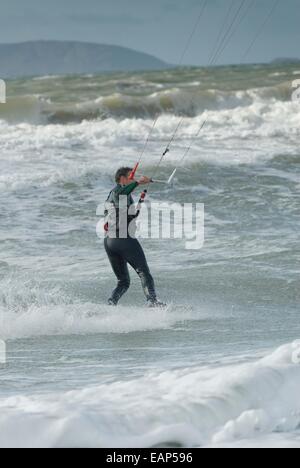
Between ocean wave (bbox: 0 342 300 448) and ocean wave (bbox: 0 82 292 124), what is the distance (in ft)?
76.1

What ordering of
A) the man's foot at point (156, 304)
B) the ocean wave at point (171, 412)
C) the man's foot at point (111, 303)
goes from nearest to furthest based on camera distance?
the ocean wave at point (171, 412), the man's foot at point (156, 304), the man's foot at point (111, 303)

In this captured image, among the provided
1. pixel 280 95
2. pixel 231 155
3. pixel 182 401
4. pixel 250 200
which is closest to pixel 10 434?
pixel 182 401

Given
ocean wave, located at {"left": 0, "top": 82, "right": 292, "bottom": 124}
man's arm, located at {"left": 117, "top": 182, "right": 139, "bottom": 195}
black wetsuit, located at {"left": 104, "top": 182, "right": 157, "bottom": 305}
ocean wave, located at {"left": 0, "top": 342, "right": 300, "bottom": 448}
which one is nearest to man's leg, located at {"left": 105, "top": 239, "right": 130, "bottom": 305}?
→ black wetsuit, located at {"left": 104, "top": 182, "right": 157, "bottom": 305}

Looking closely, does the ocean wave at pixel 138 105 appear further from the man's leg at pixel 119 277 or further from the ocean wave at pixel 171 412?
the ocean wave at pixel 171 412

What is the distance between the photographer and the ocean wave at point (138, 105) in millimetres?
30720

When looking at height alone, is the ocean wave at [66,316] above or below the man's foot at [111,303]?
below

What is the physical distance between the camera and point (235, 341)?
9.17m

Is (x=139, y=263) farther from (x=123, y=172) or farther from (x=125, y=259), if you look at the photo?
(x=123, y=172)

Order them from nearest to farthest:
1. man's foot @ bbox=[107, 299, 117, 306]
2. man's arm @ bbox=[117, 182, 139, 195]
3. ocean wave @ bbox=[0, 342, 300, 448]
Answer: ocean wave @ bbox=[0, 342, 300, 448] < man's arm @ bbox=[117, 182, 139, 195] < man's foot @ bbox=[107, 299, 117, 306]

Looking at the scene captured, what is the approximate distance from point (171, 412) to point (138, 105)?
27717mm

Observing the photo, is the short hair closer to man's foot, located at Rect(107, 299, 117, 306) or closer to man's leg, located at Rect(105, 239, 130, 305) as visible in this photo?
man's leg, located at Rect(105, 239, 130, 305)

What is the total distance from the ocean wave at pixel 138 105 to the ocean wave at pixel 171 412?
23181 millimetres

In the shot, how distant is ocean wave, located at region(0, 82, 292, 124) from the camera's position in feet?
101

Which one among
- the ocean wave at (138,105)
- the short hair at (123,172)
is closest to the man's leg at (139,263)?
the short hair at (123,172)
